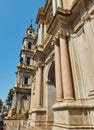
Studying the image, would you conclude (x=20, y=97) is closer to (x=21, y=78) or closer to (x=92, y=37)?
(x=21, y=78)

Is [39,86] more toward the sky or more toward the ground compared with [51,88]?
more toward the sky

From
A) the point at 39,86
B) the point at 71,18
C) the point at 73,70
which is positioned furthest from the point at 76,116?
the point at 39,86

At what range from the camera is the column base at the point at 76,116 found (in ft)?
20.7

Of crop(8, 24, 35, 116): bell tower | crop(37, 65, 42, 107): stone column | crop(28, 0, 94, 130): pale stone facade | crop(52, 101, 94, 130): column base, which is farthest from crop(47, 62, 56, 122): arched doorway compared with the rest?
crop(8, 24, 35, 116): bell tower

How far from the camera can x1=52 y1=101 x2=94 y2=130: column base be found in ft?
20.7

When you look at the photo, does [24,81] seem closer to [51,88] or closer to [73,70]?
[51,88]

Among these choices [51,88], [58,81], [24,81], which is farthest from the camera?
[24,81]

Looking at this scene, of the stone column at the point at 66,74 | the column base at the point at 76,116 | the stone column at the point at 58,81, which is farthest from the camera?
the stone column at the point at 58,81

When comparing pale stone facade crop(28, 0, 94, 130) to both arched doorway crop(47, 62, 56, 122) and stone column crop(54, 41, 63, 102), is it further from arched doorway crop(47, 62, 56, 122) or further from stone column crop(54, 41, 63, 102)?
arched doorway crop(47, 62, 56, 122)

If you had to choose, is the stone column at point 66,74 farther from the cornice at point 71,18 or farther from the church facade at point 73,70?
the cornice at point 71,18

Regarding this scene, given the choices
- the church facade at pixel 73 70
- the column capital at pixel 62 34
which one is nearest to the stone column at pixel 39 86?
the church facade at pixel 73 70

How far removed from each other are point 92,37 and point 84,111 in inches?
170

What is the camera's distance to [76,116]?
6.58 meters

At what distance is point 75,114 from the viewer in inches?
260
